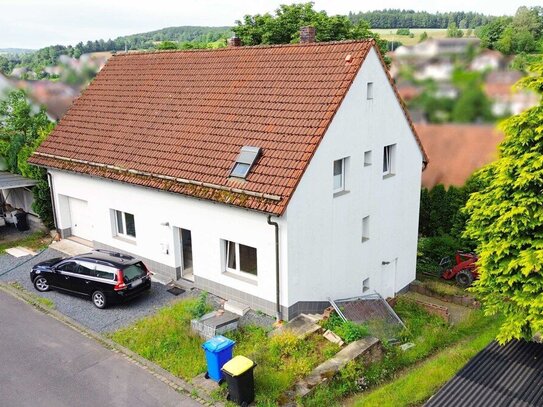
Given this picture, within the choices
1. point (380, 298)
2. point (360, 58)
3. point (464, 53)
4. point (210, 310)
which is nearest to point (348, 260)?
point (380, 298)

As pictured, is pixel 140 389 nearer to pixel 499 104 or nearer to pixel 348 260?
pixel 348 260

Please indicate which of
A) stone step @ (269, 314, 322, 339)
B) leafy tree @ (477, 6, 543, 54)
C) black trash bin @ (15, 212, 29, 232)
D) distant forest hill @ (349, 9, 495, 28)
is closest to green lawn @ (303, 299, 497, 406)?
stone step @ (269, 314, 322, 339)

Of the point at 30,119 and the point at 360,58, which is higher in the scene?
the point at 360,58

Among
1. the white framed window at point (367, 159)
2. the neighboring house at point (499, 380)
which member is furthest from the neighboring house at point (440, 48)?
the neighboring house at point (499, 380)

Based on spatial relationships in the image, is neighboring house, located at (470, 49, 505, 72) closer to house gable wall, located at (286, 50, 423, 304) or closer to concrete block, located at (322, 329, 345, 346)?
house gable wall, located at (286, 50, 423, 304)

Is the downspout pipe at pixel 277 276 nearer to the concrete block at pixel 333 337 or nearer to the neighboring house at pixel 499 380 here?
the concrete block at pixel 333 337

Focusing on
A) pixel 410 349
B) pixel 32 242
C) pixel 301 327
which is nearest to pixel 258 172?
pixel 301 327
